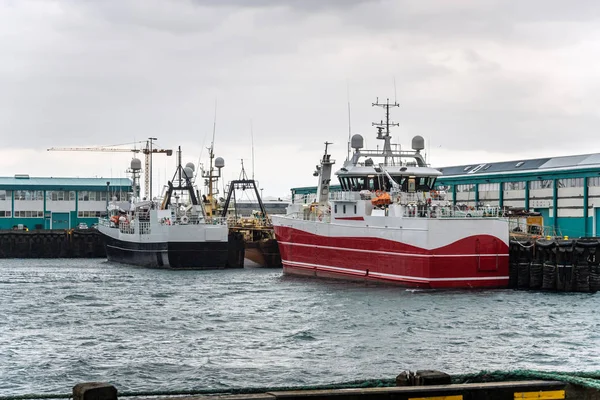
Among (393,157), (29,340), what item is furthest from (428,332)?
(393,157)

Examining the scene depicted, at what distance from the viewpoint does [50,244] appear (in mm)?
82312

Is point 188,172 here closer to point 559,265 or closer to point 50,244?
point 50,244

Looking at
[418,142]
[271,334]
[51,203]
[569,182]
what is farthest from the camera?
[51,203]

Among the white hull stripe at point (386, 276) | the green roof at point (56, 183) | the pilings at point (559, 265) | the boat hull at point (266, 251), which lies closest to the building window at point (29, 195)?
the green roof at point (56, 183)

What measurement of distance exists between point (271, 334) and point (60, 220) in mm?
75051

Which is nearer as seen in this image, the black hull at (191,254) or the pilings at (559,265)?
the pilings at (559,265)

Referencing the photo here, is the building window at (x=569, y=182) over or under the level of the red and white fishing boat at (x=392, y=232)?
over

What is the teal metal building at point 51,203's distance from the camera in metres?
97.1

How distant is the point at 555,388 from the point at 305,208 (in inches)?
1716

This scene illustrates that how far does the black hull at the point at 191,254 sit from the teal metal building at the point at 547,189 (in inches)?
256

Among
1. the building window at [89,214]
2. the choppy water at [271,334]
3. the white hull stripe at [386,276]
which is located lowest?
the choppy water at [271,334]

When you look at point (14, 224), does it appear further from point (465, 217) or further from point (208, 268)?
point (465, 217)

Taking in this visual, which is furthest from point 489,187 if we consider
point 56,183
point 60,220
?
point 56,183

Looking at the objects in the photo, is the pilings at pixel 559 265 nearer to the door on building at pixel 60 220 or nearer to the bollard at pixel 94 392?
the bollard at pixel 94 392
